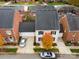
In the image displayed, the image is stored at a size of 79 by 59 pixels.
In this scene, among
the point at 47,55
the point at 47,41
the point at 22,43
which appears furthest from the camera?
the point at 22,43

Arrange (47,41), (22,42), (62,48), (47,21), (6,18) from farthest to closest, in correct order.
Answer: (6,18) → (47,21) → (22,42) → (62,48) → (47,41)

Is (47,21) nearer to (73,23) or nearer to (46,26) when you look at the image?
(46,26)

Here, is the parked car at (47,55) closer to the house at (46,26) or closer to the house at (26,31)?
the house at (46,26)

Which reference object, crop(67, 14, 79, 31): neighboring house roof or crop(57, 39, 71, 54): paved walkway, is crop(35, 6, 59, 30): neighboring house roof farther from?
crop(57, 39, 71, 54): paved walkway

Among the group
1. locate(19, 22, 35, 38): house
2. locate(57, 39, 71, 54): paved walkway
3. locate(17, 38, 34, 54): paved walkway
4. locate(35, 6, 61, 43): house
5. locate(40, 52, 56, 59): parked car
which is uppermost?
locate(35, 6, 61, 43): house

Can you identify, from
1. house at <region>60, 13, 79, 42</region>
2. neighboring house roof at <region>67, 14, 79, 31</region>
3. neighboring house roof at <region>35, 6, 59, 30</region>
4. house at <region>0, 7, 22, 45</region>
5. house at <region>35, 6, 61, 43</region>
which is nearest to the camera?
house at <region>0, 7, 22, 45</region>

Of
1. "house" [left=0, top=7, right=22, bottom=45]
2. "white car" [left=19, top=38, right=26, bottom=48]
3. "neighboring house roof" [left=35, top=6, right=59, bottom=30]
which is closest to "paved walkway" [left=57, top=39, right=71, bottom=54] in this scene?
"neighboring house roof" [left=35, top=6, right=59, bottom=30]

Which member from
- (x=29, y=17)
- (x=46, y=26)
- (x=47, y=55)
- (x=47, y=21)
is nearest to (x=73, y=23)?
(x=47, y=21)

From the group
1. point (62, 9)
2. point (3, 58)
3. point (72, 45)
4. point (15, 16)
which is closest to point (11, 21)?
point (15, 16)

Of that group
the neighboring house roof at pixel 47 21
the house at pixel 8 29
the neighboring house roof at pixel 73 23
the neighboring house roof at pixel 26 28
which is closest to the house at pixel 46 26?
the neighboring house roof at pixel 47 21
